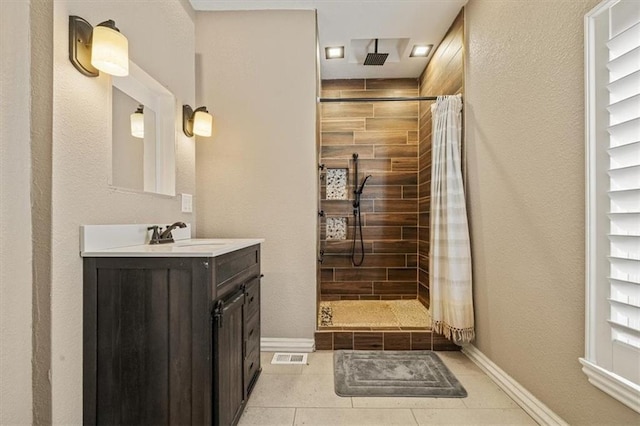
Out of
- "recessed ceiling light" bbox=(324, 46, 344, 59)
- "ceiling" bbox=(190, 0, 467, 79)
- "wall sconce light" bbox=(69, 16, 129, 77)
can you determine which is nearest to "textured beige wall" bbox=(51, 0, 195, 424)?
"wall sconce light" bbox=(69, 16, 129, 77)

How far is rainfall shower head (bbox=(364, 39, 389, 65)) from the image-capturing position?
10.3ft

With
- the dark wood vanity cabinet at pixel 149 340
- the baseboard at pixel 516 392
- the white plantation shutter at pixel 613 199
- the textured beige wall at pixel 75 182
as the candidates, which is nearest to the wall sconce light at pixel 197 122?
the textured beige wall at pixel 75 182

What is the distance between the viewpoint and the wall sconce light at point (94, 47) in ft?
4.03

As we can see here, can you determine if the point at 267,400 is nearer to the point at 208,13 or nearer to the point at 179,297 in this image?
the point at 179,297

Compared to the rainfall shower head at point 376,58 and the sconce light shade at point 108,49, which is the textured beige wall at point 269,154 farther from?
the sconce light shade at point 108,49

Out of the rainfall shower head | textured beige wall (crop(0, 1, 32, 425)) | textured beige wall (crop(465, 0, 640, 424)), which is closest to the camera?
textured beige wall (crop(0, 1, 32, 425))

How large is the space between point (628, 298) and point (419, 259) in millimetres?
2420

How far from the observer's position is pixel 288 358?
2.30m

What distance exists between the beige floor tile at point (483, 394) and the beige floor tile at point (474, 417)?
0.05 meters

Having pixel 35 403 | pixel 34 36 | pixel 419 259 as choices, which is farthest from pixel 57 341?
pixel 419 259

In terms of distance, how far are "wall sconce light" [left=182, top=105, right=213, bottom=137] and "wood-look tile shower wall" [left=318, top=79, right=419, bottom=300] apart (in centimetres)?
161

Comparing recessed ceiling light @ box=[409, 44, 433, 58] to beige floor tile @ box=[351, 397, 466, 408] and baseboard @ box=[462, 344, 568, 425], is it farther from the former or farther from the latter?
beige floor tile @ box=[351, 397, 466, 408]

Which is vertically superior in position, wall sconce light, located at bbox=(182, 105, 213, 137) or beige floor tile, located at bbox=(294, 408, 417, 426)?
wall sconce light, located at bbox=(182, 105, 213, 137)

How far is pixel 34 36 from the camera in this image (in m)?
1.07
